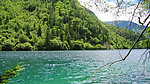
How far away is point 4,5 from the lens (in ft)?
505

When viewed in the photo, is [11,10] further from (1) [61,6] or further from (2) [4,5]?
(1) [61,6]

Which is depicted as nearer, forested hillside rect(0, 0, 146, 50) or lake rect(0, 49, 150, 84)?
lake rect(0, 49, 150, 84)

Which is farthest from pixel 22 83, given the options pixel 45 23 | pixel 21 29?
pixel 45 23

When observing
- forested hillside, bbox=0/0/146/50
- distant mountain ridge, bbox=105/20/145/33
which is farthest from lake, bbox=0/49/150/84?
forested hillside, bbox=0/0/146/50

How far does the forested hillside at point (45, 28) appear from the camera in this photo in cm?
12006

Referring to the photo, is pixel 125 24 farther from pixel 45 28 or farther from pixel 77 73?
pixel 45 28

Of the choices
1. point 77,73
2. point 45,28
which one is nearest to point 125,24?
point 77,73

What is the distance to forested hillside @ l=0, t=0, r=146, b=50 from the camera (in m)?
120

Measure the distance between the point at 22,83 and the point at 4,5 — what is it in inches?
6463

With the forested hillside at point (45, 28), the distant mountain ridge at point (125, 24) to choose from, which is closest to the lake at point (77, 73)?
the distant mountain ridge at point (125, 24)

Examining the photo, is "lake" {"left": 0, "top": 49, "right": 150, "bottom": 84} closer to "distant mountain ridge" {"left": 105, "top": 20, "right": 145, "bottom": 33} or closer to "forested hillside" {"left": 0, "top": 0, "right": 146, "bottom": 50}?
"distant mountain ridge" {"left": 105, "top": 20, "right": 145, "bottom": 33}

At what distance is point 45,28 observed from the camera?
155m

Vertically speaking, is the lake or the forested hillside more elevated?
the forested hillside

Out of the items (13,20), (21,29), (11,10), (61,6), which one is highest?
(61,6)
